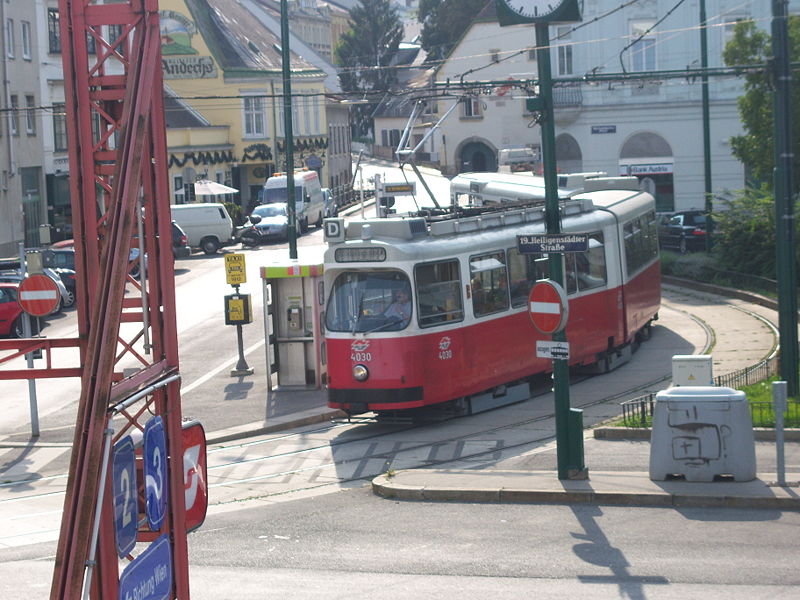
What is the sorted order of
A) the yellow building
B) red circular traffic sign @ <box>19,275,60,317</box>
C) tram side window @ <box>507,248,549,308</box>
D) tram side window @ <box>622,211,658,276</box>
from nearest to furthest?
red circular traffic sign @ <box>19,275,60,317</box>, tram side window @ <box>507,248,549,308</box>, tram side window @ <box>622,211,658,276</box>, the yellow building

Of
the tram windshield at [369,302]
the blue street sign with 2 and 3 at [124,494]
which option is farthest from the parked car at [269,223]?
the blue street sign with 2 and 3 at [124,494]

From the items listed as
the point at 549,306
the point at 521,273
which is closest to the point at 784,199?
the point at 521,273

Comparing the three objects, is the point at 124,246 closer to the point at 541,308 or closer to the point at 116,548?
the point at 116,548

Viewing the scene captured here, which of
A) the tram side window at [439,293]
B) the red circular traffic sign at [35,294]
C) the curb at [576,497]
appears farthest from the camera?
the red circular traffic sign at [35,294]

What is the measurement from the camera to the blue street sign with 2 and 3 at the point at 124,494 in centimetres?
530

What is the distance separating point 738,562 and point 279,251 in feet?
119

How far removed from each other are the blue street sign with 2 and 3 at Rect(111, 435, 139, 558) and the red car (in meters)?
25.5

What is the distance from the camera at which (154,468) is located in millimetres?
5945

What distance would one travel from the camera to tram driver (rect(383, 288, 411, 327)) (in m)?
17.8

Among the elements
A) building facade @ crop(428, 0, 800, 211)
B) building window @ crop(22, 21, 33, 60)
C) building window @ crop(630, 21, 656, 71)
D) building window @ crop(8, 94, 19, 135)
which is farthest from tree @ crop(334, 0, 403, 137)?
building window @ crop(8, 94, 19, 135)

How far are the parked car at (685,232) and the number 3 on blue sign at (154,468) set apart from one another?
1480 inches

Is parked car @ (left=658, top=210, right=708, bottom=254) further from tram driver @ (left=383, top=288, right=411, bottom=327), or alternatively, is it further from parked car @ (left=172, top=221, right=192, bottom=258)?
tram driver @ (left=383, top=288, right=411, bottom=327)

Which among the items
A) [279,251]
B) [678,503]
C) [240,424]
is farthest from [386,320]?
[279,251]

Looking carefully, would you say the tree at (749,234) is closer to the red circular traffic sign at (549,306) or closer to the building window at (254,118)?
the red circular traffic sign at (549,306)
